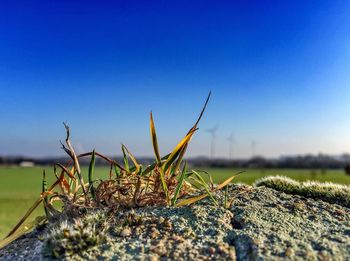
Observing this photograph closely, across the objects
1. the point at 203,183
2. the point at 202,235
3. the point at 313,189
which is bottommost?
the point at 202,235

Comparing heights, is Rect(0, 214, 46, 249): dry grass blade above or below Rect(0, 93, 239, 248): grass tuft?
below

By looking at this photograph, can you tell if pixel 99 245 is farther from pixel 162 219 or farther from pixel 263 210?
pixel 263 210

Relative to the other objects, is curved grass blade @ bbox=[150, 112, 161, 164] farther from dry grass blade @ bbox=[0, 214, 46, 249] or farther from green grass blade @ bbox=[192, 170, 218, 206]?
dry grass blade @ bbox=[0, 214, 46, 249]

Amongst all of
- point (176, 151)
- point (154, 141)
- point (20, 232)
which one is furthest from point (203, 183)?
point (20, 232)

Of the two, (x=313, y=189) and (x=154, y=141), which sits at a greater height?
(x=154, y=141)

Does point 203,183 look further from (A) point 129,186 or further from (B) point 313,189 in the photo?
(B) point 313,189

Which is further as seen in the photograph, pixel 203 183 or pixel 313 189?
pixel 313 189

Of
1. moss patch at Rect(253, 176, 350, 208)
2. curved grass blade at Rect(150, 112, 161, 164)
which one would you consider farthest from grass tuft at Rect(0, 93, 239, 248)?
moss patch at Rect(253, 176, 350, 208)

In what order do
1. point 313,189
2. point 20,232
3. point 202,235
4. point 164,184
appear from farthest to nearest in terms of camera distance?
1. point 313,189
2. point 20,232
3. point 164,184
4. point 202,235
